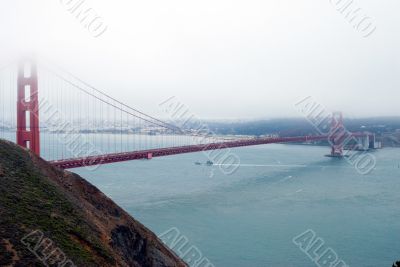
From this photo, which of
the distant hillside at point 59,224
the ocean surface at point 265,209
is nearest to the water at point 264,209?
the ocean surface at point 265,209

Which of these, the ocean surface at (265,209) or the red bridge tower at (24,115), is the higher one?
the red bridge tower at (24,115)

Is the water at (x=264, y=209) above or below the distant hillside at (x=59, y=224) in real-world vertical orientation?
below

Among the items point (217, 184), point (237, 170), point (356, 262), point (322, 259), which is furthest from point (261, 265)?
point (237, 170)

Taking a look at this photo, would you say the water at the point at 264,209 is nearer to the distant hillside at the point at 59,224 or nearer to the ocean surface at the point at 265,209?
the ocean surface at the point at 265,209

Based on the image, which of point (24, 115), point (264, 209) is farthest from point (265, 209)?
point (24, 115)

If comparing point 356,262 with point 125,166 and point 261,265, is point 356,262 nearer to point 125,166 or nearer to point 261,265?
point 261,265

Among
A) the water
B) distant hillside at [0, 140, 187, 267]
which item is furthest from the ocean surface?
distant hillside at [0, 140, 187, 267]

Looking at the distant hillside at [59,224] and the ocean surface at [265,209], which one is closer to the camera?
the distant hillside at [59,224]
